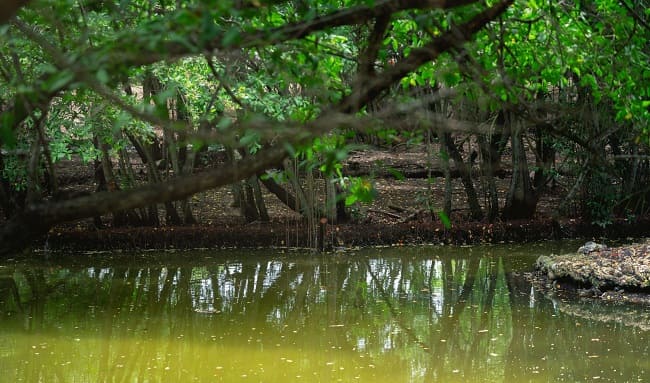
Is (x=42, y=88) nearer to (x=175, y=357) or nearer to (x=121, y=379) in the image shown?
(x=121, y=379)

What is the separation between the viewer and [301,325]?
29.1 feet

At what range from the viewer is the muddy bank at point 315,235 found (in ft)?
47.2

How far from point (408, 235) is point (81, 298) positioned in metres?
6.45

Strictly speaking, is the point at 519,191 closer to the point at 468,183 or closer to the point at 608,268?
the point at 468,183

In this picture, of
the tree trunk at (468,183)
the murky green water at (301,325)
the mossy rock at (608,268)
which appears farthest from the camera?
the tree trunk at (468,183)

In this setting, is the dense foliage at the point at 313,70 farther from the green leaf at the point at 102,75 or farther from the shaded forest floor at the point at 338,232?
the shaded forest floor at the point at 338,232

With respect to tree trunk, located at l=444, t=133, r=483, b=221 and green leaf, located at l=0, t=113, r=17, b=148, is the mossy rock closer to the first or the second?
tree trunk, located at l=444, t=133, r=483, b=221

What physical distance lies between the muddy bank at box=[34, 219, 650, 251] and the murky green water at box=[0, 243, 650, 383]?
1.19m

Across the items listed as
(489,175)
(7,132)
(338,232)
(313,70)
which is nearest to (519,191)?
(489,175)

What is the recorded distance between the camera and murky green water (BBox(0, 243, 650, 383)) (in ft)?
23.4

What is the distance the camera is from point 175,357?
25.0ft

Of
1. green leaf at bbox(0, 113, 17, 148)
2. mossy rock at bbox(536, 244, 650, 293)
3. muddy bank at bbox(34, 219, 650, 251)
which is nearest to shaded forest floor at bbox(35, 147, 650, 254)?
muddy bank at bbox(34, 219, 650, 251)

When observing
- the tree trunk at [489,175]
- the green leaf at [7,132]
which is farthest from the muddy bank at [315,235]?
the green leaf at [7,132]

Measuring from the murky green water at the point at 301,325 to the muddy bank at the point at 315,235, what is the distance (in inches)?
46.9
